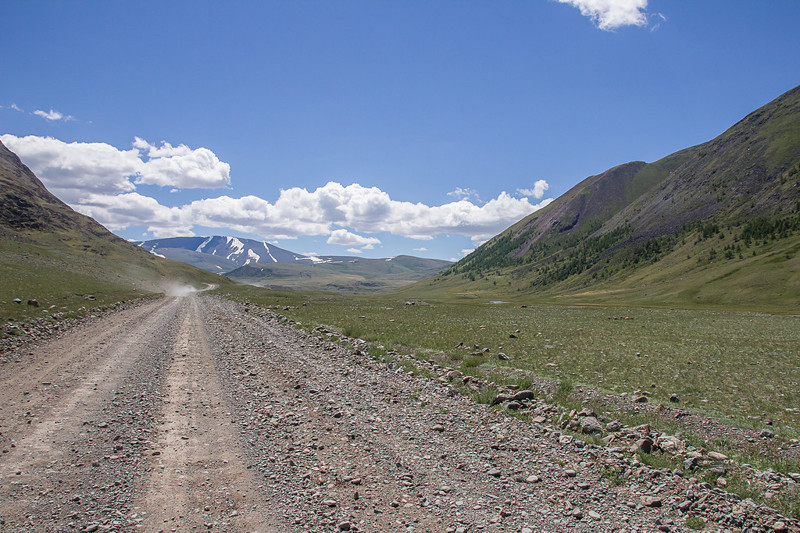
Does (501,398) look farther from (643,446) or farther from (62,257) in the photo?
(62,257)

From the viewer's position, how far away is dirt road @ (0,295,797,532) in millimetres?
6816

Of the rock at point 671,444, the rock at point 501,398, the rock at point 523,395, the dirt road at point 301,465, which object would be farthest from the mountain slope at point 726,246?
the dirt road at point 301,465

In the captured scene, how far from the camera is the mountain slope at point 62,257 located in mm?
49062

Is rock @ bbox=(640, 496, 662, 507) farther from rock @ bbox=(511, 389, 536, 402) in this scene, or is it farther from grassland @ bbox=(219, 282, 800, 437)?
grassland @ bbox=(219, 282, 800, 437)

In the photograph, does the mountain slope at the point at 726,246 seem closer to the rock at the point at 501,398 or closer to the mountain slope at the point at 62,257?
the rock at the point at 501,398

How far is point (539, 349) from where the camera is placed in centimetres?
2386

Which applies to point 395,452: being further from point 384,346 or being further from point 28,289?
point 28,289

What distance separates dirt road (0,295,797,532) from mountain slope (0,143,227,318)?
36125 mm

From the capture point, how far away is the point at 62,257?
100938mm

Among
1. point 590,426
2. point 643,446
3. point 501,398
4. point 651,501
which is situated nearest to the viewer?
point 651,501

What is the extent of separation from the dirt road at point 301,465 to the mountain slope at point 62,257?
3613cm

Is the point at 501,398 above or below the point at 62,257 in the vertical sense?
below

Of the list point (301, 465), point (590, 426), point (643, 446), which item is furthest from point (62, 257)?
point (643, 446)

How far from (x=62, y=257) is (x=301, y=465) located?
127 metres
